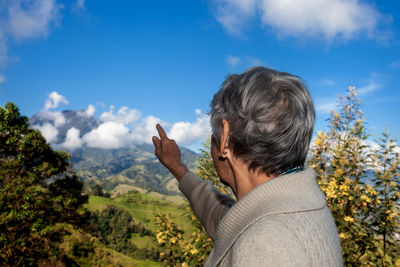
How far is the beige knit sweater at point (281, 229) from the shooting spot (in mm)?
782

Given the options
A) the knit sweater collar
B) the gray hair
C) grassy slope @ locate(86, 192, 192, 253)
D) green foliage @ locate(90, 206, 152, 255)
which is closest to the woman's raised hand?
the gray hair

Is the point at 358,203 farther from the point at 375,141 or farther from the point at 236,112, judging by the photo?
the point at 236,112

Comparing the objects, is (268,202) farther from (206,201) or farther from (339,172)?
(339,172)

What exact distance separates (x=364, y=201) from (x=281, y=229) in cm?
297

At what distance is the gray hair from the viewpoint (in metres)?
1.06

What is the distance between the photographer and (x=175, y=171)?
2100 millimetres

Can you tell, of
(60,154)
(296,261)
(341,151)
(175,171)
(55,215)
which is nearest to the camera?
(296,261)

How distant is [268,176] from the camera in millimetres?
1160

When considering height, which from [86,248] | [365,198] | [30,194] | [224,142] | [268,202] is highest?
[365,198]

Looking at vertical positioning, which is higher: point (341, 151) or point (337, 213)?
point (341, 151)

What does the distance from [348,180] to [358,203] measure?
296 mm

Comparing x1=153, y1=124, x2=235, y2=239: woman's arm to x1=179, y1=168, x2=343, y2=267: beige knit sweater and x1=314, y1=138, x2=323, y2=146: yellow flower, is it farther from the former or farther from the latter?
x1=314, y1=138, x2=323, y2=146: yellow flower

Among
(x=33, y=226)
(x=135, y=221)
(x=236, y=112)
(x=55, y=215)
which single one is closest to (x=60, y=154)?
(x=55, y=215)

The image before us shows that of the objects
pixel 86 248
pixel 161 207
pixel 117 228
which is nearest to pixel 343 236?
pixel 161 207
